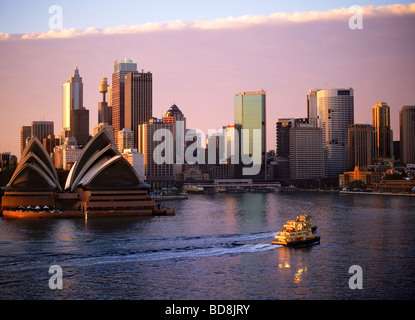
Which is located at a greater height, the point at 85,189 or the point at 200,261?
the point at 85,189

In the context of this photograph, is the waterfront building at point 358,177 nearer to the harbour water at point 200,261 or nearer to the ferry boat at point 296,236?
the harbour water at point 200,261

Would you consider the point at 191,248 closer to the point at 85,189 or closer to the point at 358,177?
the point at 85,189

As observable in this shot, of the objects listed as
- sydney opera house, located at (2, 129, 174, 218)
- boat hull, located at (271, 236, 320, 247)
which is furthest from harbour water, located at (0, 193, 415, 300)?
sydney opera house, located at (2, 129, 174, 218)

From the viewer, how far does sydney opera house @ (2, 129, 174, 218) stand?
→ 80438 millimetres

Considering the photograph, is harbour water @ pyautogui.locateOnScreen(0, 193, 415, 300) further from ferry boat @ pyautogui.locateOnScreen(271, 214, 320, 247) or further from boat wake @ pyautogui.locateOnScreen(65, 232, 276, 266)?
ferry boat @ pyautogui.locateOnScreen(271, 214, 320, 247)

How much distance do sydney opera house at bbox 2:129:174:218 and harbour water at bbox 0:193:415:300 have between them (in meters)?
13.1

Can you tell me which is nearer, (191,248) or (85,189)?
(191,248)

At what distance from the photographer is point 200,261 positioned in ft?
142

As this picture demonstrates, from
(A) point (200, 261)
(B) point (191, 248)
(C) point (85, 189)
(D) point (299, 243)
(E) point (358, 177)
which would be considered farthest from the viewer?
(E) point (358, 177)

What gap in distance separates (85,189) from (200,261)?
43045 mm

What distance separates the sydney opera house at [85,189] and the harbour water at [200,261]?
13.1 metres

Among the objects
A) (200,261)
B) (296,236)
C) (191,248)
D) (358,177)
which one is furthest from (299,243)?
(358,177)

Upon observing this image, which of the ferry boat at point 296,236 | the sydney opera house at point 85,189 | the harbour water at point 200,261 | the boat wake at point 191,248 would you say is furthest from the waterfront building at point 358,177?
the ferry boat at point 296,236

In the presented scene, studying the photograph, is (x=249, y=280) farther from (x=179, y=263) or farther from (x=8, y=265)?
(x=8, y=265)
